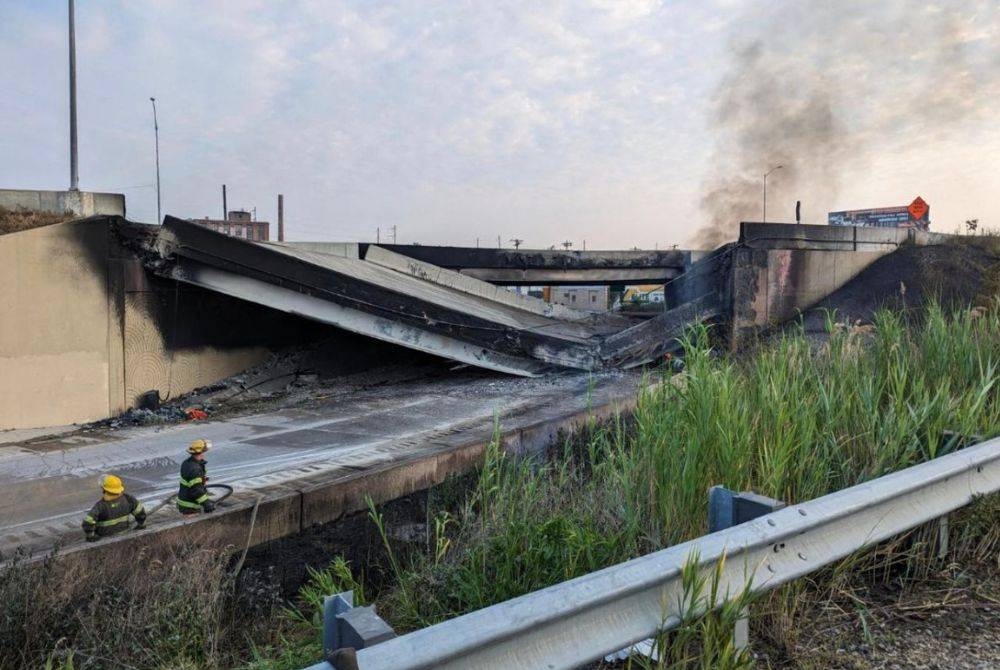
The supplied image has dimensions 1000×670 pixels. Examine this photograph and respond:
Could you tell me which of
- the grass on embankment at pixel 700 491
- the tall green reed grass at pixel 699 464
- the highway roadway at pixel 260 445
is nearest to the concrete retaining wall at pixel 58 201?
the highway roadway at pixel 260 445

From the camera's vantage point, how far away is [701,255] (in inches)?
885

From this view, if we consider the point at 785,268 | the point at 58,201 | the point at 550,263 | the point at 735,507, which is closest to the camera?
the point at 735,507

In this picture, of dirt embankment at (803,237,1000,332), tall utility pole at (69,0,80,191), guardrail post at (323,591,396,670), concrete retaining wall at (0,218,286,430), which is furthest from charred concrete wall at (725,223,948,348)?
tall utility pole at (69,0,80,191)

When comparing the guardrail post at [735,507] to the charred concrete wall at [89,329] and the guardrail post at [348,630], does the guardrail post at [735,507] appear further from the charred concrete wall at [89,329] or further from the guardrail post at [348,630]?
the charred concrete wall at [89,329]

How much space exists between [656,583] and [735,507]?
26.1 inches

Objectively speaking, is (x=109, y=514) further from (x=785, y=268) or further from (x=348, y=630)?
(x=785, y=268)

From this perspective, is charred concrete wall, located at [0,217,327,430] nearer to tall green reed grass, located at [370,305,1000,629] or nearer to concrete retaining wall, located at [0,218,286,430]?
concrete retaining wall, located at [0,218,286,430]

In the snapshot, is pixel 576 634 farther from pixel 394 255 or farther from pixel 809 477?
pixel 394 255

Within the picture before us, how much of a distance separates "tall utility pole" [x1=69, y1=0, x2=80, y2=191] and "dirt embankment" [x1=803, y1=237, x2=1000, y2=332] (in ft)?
53.7

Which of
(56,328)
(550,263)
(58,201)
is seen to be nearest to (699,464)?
(56,328)

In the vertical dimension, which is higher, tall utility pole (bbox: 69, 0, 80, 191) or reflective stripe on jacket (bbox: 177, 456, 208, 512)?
tall utility pole (bbox: 69, 0, 80, 191)

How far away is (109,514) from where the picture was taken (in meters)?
4.78

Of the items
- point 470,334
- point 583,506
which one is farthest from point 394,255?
point 583,506

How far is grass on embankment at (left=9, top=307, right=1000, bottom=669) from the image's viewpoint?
9.41ft
